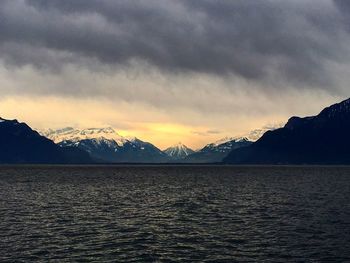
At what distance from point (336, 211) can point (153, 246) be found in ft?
144

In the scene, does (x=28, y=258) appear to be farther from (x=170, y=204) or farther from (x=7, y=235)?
(x=170, y=204)

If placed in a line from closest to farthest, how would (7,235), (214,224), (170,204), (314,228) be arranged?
(7,235)
(314,228)
(214,224)
(170,204)

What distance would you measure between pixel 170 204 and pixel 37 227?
37.3 meters

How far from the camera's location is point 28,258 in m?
45.2

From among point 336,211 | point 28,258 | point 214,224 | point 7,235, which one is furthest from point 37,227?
point 336,211

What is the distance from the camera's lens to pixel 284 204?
96.3 meters

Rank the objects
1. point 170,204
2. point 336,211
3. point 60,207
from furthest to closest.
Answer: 1. point 170,204
2. point 60,207
3. point 336,211

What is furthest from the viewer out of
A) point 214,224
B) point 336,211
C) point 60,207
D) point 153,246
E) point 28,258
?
point 60,207

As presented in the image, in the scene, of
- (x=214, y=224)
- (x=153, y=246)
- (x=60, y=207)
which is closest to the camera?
(x=153, y=246)

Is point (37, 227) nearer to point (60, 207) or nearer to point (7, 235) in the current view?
point (7, 235)

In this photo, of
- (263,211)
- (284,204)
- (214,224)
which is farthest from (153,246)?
(284,204)

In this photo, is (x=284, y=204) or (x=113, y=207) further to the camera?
(x=284, y=204)

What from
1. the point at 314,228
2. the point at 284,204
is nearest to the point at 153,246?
the point at 314,228

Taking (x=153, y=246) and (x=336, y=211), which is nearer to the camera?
(x=153, y=246)
